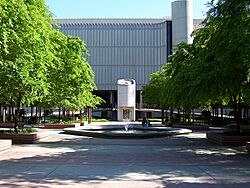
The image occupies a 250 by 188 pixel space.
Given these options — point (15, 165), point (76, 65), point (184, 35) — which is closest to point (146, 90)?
point (76, 65)

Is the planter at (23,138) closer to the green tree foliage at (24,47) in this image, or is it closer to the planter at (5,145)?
the green tree foliage at (24,47)

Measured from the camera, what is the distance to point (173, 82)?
631 inches

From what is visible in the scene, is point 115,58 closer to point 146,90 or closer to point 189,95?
point 146,90

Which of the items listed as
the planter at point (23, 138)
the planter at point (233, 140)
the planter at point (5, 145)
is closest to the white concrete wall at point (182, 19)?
the planter at point (233, 140)

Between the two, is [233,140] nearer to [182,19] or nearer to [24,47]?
[24,47]

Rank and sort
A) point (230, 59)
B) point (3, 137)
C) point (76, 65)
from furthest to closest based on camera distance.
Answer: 1. point (76, 65)
2. point (3, 137)
3. point (230, 59)

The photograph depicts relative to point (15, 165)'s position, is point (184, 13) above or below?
above

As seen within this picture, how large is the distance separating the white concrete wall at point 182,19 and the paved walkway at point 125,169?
6876 cm

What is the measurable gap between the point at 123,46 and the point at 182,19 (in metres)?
17.3

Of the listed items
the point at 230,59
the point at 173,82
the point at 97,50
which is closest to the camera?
the point at 230,59

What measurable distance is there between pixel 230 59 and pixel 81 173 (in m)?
6.79

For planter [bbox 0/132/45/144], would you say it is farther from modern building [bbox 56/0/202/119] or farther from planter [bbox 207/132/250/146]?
modern building [bbox 56/0/202/119]

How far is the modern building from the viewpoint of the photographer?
8656 centimetres

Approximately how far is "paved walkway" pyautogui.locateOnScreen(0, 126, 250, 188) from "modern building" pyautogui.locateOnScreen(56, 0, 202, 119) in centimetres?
7254
